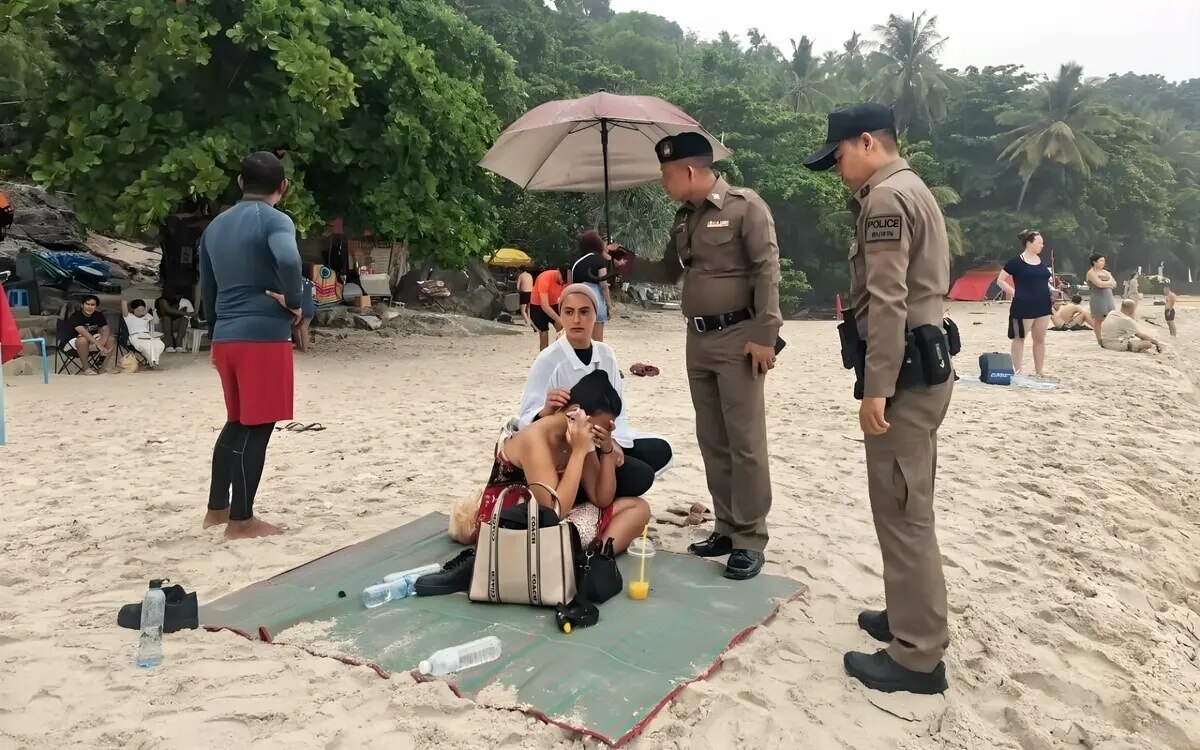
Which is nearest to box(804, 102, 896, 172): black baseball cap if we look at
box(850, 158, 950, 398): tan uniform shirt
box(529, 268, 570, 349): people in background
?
box(850, 158, 950, 398): tan uniform shirt

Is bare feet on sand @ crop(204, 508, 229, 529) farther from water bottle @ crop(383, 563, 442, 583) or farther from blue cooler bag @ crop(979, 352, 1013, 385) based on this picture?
blue cooler bag @ crop(979, 352, 1013, 385)

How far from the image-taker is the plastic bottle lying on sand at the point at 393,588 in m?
3.37

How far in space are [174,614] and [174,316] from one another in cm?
1017

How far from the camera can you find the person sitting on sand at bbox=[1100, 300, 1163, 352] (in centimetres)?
1239

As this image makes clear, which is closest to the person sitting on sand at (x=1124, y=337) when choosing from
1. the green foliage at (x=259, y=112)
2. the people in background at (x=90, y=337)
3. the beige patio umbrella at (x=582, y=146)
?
the green foliage at (x=259, y=112)

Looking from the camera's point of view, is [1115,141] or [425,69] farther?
[1115,141]

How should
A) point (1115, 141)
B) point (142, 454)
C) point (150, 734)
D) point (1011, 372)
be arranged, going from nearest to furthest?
point (150, 734) < point (142, 454) < point (1011, 372) < point (1115, 141)

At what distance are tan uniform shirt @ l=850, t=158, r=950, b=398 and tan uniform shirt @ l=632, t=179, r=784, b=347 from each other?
0.81m

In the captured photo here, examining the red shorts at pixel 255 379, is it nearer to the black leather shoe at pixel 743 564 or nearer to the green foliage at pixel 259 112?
the black leather shoe at pixel 743 564

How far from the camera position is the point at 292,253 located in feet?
13.0

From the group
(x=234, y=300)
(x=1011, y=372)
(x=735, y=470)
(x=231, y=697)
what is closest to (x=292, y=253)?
(x=234, y=300)

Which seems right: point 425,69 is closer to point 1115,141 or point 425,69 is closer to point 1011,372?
point 1011,372

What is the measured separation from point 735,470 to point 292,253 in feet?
7.94

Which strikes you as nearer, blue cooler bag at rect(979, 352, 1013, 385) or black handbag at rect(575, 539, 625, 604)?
black handbag at rect(575, 539, 625, 604)
